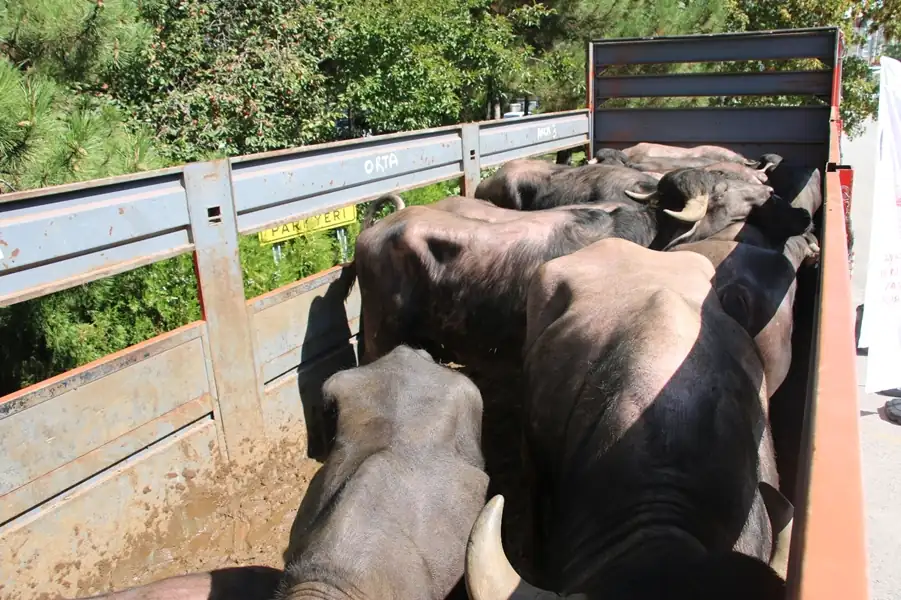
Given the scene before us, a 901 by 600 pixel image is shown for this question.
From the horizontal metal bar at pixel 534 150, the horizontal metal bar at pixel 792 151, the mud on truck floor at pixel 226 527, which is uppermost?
the horizontal metal bar at pixel 534 150

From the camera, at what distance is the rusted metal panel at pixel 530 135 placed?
22.5 ft

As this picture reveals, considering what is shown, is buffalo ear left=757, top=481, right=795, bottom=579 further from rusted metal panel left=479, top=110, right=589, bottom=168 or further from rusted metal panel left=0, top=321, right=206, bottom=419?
rusted metal panel left=479, top=110, right=589, bottom=168

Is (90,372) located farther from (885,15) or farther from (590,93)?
(885,15)

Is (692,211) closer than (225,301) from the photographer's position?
No

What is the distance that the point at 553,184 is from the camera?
7027 millimetres

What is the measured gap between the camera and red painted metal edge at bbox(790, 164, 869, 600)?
116 centimetres

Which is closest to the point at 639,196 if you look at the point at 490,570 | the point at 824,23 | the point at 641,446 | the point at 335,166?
the point at 335,166

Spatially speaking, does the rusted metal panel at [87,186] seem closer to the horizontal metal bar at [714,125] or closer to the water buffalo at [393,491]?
the water buffalo at [393,491]

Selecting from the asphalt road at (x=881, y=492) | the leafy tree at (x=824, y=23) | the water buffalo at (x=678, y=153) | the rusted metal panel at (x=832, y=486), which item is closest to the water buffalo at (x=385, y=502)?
the rusted metal panel at (x=832, y=486)

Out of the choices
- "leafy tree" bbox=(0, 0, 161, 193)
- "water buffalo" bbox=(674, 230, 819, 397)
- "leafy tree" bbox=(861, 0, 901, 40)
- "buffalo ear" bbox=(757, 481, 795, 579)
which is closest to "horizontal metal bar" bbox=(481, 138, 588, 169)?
"water buffalo" bbox=(674, 230, 819, 397)

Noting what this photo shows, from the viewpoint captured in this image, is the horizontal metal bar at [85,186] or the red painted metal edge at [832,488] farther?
the horizontal metal bar at [85,186]

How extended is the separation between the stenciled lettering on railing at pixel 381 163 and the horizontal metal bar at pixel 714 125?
4489mm

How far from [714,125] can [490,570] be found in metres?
7.79

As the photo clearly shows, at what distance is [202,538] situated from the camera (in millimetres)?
4102
